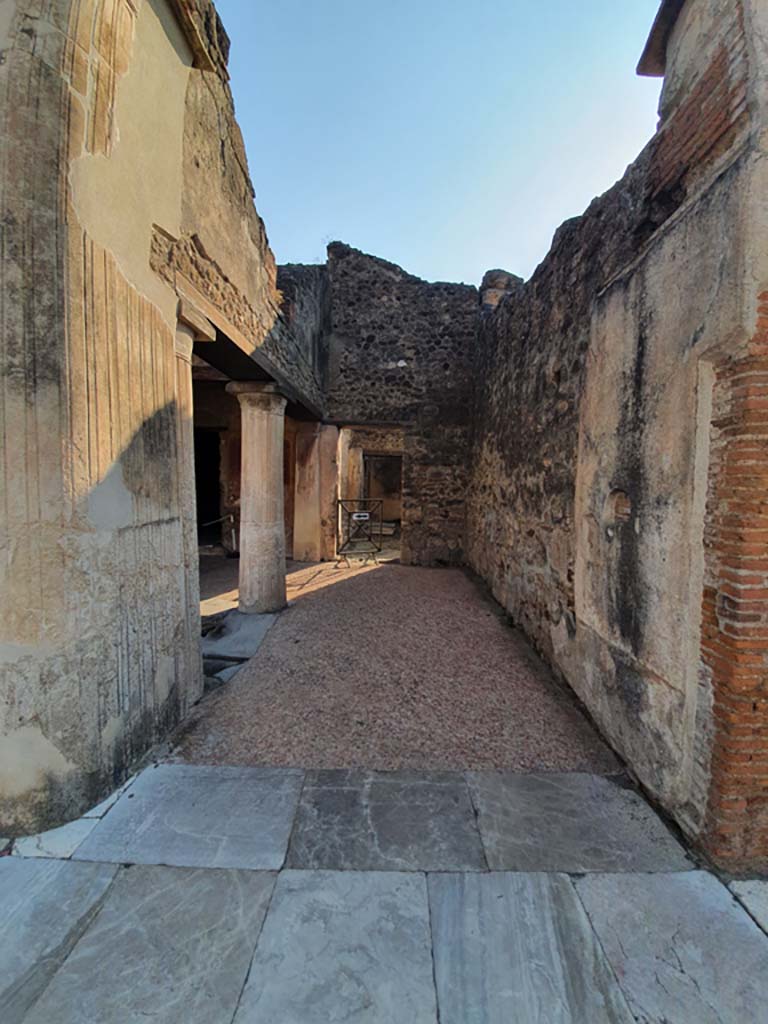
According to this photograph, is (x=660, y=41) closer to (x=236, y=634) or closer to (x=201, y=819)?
(x=201, y=819)

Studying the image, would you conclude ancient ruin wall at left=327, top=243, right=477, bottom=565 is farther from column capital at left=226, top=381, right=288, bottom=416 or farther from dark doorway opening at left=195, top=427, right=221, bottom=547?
dark doorway opening at left=195, top=427, right=221, bottom=547

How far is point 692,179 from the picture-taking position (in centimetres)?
218

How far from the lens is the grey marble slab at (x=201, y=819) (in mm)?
1928

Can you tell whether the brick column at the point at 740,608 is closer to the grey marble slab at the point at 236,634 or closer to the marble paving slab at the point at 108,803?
the marble paving slab at the point at 108,803

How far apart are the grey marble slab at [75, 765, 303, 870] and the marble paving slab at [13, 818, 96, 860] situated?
0.05m

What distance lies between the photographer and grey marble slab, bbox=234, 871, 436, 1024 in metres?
1.37

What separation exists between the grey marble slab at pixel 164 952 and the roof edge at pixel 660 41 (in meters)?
4.77

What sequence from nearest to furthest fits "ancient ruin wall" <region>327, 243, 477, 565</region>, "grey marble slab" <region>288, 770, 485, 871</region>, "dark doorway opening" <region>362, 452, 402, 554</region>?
"grey marble slab" <region>288, 770, 485, 871</region> → "ancient ruin wall" <region>327, 243, 477, 565</region> → "dark doorway opening" <region>362, 452, 402, 554</region>

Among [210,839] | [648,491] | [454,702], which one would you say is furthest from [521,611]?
[210,839]

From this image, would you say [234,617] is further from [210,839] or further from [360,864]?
[360,864]

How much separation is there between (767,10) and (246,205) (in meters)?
3.81

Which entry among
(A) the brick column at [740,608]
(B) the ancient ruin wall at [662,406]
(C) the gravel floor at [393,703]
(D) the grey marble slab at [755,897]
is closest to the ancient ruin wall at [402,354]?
(C) the gravel floor at [393,703]

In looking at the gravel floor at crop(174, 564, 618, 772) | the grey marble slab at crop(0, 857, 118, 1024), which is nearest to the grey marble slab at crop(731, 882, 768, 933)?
the gravel floor at crop(174, 564, 618, 772)

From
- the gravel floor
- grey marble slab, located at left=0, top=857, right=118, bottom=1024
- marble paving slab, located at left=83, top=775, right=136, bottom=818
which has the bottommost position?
the gravel floor
